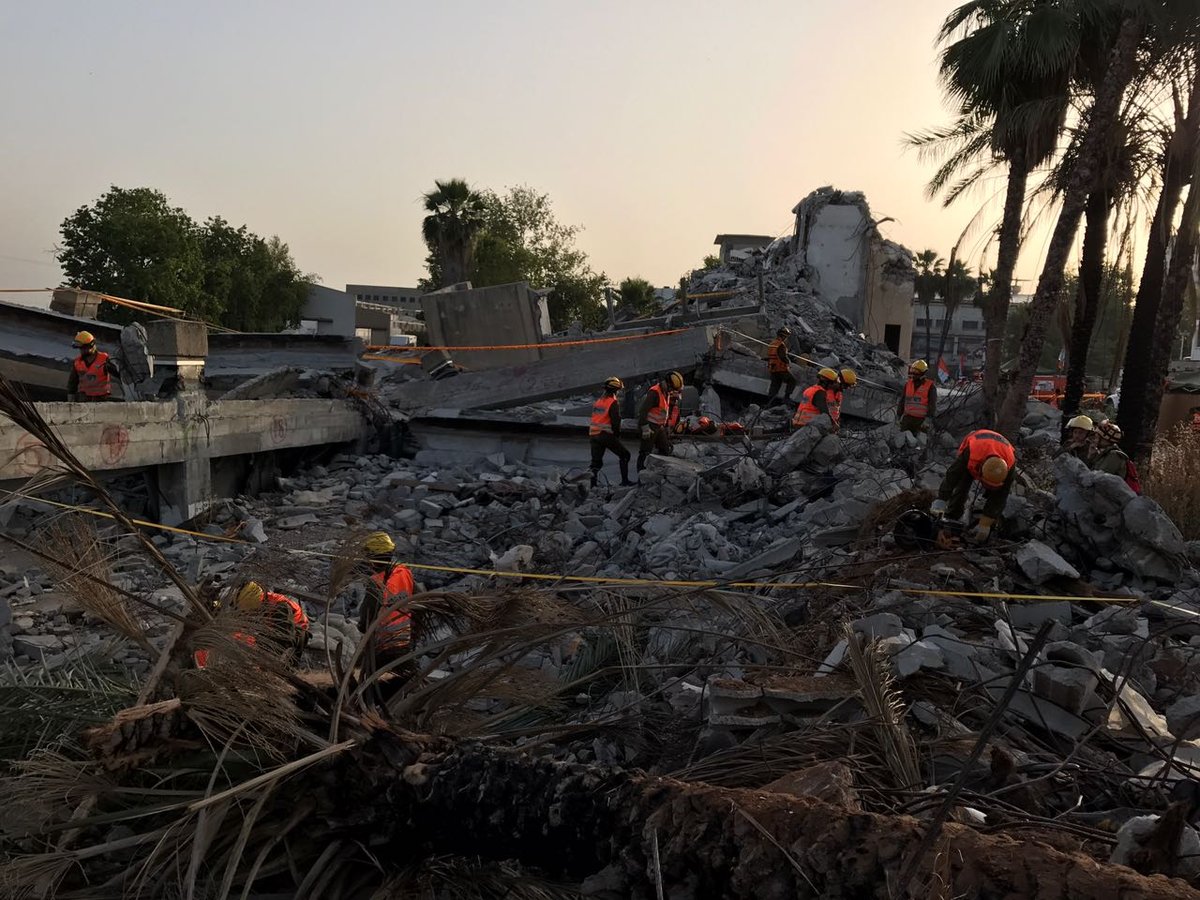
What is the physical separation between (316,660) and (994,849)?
336 cm

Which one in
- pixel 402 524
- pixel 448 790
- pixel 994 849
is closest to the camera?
pixel 994 849

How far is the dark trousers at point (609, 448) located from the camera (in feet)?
42.0

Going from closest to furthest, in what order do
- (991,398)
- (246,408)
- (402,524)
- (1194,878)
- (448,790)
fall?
(1194,878), (448,790), (402,524), (246,408), (991,398)

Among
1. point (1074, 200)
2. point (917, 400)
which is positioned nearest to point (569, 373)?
point (917, 400)

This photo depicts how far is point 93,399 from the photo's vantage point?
1202 cm

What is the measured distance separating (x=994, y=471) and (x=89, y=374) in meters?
10.6

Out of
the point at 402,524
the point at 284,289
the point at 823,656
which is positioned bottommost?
the point at 402,524

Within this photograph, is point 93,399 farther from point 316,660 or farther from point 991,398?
point 991,398

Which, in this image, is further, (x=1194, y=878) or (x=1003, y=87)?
(x=1003, y=87)

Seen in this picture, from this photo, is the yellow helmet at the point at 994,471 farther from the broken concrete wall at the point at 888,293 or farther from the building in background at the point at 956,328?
the building in background at the point at 956,328

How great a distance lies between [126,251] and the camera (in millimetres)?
30219

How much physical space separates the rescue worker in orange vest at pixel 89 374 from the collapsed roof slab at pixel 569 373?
5.39m

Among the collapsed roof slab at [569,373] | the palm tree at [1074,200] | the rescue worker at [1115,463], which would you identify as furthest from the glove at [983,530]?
the collapsed roof slab at [569,373]

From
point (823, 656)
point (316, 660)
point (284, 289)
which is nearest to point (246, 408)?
point (316, 660)
